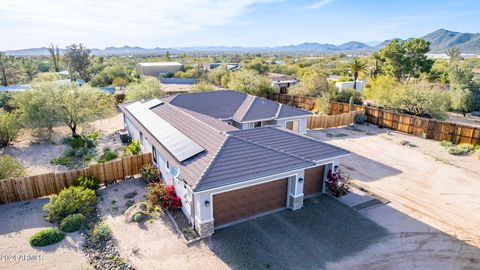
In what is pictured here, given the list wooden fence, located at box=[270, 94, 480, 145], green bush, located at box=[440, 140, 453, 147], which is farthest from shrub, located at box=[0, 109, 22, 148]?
green bush, located at box=[440, 140, 453, 147]

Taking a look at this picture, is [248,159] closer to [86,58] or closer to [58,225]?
[58,225]

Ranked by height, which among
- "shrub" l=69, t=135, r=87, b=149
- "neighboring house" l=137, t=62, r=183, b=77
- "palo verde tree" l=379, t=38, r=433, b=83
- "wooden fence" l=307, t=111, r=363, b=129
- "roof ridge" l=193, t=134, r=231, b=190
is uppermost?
"palo verde tree" l=379, t=38, r=433, b=83

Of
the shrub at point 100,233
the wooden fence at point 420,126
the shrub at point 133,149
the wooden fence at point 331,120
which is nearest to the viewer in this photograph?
the shrub at point 100,233

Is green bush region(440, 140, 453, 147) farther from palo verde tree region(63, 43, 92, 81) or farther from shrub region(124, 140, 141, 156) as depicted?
palo verde tree region(63, 43, 92, 81)

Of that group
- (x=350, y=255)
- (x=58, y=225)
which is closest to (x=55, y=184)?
(x=58, y=225)

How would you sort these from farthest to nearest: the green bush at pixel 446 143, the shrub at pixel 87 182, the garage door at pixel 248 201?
the green bush at pixel 446 143 < the shrub at pixel 87 182 < the garage door at pixel 248 201

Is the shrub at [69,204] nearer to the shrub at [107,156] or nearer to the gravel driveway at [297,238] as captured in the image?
the shrub at [107,156]

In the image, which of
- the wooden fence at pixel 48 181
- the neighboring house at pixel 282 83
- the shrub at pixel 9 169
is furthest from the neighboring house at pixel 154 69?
the wooden fence at pixel 48 181

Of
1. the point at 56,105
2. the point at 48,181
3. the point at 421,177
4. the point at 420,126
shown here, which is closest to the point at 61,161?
the point at 48,181
